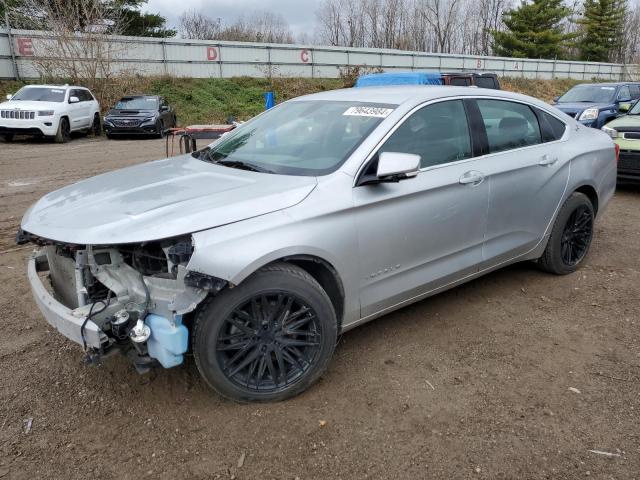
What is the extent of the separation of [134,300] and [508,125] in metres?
2.99

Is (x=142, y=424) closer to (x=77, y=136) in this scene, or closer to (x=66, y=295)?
(x=66, y=295)

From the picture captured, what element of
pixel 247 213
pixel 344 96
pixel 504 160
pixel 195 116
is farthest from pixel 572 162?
pixel 195 116

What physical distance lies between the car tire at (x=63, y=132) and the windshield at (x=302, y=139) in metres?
13.8

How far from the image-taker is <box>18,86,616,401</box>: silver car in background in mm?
2518

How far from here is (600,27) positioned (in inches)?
2160

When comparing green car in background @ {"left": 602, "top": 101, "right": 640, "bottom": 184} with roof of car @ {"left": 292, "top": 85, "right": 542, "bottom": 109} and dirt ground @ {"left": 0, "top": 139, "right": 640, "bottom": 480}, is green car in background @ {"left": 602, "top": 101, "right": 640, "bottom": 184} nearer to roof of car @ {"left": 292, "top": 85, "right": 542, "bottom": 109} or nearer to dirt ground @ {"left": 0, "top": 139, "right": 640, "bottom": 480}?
dirt ground @ {"left": 0, "top": 139, "right": 640, "bottom": 480}

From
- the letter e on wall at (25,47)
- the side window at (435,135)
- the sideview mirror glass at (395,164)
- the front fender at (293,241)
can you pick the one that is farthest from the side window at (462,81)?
the letter e on wall at (25,47)

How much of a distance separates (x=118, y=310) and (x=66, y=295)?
53cm

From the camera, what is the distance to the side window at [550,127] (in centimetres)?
432

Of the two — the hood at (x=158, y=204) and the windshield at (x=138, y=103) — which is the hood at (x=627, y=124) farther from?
the windshield at (x=138, y=103)

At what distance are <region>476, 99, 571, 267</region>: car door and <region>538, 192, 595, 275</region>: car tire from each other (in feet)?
0.62

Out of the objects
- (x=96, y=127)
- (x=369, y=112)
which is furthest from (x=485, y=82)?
(x=96, y=127)

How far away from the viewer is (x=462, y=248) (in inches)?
142

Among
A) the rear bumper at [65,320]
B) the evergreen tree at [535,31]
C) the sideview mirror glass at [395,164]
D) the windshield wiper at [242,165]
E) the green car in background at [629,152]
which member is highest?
the evergreen tree at [535,31]
